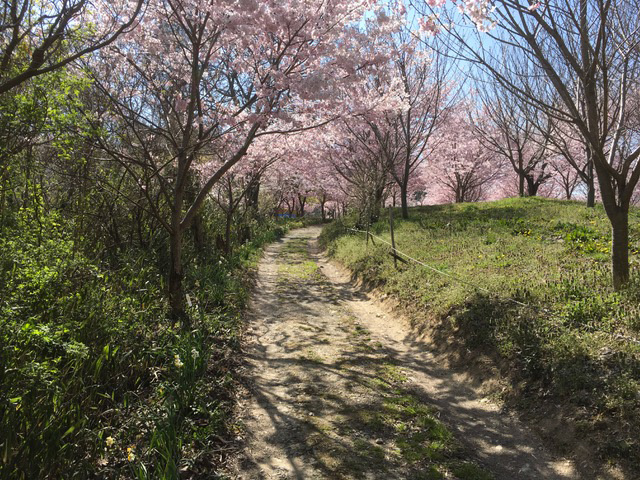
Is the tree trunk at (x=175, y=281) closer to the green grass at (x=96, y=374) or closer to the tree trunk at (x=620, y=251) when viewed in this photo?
the green grass at (x=96, y=374)

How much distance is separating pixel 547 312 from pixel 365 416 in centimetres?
250

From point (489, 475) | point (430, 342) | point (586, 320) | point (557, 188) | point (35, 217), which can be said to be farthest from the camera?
point (557, 188)

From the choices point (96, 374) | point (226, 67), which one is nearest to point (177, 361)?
point (96, 374)

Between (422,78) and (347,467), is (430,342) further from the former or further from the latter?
(422,78)

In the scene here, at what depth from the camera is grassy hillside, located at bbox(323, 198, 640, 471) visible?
131 inches

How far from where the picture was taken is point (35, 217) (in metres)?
5.37

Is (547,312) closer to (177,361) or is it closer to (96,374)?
(177,361)

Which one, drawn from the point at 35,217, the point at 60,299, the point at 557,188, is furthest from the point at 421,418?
the point at 557,188

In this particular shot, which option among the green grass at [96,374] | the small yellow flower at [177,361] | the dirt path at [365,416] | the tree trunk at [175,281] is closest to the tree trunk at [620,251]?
the dirt path at [365,416]

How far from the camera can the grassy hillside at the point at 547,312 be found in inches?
131

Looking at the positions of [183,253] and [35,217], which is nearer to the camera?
[35,217]

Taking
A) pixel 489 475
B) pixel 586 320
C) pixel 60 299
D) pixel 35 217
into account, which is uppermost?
pixel 35 217

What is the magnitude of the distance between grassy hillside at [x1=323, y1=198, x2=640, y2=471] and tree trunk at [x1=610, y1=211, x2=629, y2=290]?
13 centimetres

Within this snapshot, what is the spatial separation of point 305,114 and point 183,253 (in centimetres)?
414
